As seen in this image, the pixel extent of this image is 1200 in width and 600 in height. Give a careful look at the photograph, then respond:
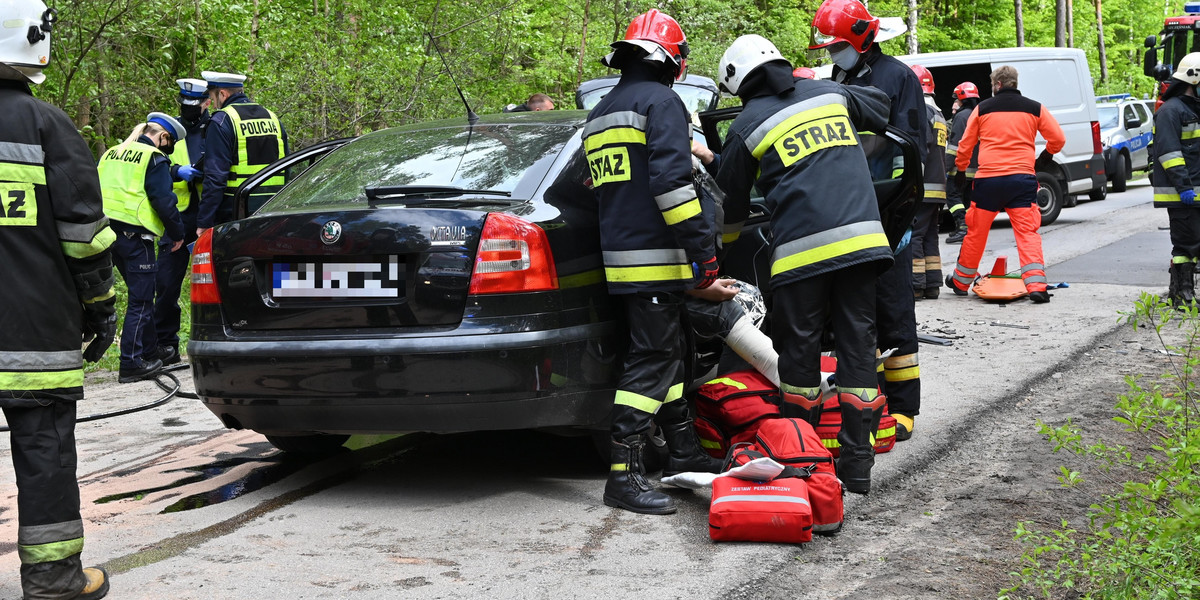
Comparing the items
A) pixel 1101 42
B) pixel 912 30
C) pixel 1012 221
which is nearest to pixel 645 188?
pixel 1012 221

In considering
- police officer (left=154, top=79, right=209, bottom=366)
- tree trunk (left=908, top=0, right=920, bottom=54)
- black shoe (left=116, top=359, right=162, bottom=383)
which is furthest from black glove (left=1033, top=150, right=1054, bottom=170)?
black shoe (left=116, top=359, right=162, bottom=383)

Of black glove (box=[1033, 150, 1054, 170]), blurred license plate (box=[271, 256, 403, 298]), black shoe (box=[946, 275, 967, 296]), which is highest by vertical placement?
blurred license plate (box=[271, 256, 403, 298])

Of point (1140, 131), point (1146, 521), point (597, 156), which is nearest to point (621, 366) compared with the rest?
point (597, 156)

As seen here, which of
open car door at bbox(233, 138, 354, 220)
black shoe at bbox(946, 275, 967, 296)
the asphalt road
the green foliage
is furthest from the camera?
black shoe at bbox(946, 275, 967, 296)

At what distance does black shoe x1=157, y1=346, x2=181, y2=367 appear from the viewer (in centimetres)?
820

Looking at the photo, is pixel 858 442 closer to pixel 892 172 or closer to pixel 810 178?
pixel 810 178

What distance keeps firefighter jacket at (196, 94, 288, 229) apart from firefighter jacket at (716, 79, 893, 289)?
4590mm

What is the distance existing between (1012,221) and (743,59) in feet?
20.2

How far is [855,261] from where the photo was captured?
440 centimetres

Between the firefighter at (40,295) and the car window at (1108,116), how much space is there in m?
22.4

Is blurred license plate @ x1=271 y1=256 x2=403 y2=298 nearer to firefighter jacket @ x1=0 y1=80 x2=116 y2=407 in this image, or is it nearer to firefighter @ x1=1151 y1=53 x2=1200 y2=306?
firefighter jacket @ x1=0 y1=80 x2=116 y2=407

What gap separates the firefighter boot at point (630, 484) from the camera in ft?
14.2

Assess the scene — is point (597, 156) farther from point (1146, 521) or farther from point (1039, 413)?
point (1039, 413)

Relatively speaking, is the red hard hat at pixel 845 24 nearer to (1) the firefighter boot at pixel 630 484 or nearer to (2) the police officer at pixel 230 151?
(1) the firefighter boot at pixel 630 484
